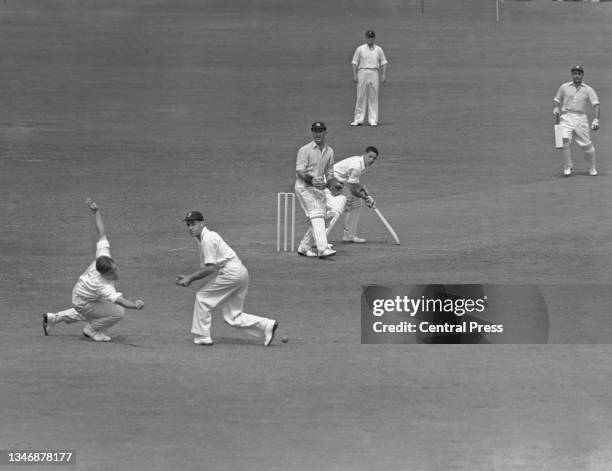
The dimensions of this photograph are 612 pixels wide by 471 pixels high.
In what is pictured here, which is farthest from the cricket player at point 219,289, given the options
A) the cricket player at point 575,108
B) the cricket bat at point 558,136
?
the cricket player at point 575,108

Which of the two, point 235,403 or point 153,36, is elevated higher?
point 153,36

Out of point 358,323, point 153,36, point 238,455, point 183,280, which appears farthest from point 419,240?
point 153,36

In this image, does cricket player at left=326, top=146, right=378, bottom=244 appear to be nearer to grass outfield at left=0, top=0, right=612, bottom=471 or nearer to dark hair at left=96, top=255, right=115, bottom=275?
grass outfield at left=0, top=0, right=612, bottom=471

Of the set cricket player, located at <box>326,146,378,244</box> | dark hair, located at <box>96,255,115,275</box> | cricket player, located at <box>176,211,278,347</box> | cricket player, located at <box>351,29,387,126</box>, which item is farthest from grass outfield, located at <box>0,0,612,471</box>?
dark hair, located at <box>96,255,115,275</box>

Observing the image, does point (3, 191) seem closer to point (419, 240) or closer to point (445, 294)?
point (419, 240)

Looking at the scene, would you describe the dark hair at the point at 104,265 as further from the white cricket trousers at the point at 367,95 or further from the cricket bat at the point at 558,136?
the white cricket trousers at the point at 367,95

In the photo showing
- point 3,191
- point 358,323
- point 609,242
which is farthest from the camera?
point 3,191
